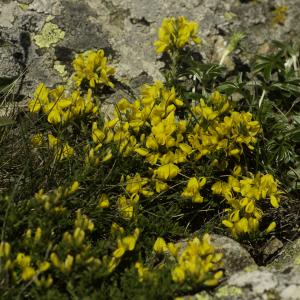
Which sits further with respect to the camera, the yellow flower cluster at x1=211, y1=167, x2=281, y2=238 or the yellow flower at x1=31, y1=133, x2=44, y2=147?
the yellow flower at x1=31, y1=133, x2=44, y2=147

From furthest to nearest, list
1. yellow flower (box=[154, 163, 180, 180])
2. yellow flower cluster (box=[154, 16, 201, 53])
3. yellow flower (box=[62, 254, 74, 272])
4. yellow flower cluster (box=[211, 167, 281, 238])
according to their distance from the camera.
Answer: yellow flower cluster (box=[154, 16, 201, 53])
yellow flower (box=[154, 163, 180, 180])
yellow flower cluster (box=[211, 167, 281, 238])
yellow flower (box=[62, 254, 74, 272])

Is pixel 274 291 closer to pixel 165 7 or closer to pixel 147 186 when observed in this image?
pixel 147 186

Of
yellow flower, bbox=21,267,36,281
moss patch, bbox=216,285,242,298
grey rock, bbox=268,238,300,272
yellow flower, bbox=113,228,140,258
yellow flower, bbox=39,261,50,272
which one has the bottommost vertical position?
grey rock, bbox=268,238,300,272

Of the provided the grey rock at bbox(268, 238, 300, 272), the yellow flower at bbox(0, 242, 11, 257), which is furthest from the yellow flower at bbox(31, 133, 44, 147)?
the grey rock at bbox(268, 238, 300, 272)

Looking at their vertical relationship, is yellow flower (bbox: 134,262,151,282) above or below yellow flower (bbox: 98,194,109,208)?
below

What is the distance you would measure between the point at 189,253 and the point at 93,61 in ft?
5.19

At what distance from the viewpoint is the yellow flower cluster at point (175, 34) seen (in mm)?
3930

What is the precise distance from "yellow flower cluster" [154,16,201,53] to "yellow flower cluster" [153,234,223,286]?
1528mm

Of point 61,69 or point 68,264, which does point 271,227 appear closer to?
point 68,264

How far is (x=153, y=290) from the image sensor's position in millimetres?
2674

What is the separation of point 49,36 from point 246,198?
1855 millimetres

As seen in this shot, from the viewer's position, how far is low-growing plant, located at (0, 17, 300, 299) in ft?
9.04

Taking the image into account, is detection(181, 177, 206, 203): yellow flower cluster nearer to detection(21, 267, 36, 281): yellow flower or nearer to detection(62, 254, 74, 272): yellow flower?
detection(62, 254, 74, 272): yellow flower

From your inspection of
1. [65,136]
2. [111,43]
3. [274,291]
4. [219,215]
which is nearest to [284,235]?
[219,215]
